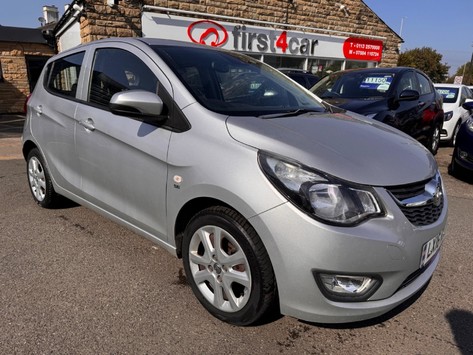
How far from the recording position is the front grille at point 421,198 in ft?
6.74

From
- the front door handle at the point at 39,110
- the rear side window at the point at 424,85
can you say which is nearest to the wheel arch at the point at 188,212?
the front door handle at the point at 39,110

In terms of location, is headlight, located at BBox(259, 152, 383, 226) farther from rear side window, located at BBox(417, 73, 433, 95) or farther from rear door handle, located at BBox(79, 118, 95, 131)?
rear side window, located at BBox(417, 73, 433, 95)

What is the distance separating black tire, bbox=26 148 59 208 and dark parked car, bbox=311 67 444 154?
372 cm

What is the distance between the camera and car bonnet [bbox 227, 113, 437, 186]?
202 cm

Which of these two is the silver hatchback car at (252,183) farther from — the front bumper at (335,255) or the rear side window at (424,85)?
the rear side window at (424,85)

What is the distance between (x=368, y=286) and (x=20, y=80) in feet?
55.2

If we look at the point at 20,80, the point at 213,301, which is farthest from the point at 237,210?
the point at 20,80

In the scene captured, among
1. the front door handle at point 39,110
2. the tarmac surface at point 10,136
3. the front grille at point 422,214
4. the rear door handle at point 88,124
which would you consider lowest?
the tarmac surface at point 10,136

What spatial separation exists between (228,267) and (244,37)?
1218 cm

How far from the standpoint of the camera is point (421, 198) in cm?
218

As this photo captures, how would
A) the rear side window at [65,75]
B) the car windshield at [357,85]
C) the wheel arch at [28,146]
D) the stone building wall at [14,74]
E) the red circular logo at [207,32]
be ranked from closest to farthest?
the rear side window at [65,75]
the wheel arch at [28,146]
the car windshield at [357,85]
the red circular logo at [207,32]
the stone building wall at [14,74]

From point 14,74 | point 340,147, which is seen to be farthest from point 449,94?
point 14,74

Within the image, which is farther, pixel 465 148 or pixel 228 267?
pixel 465 148

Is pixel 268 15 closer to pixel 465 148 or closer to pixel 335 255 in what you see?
pixel 465 148
